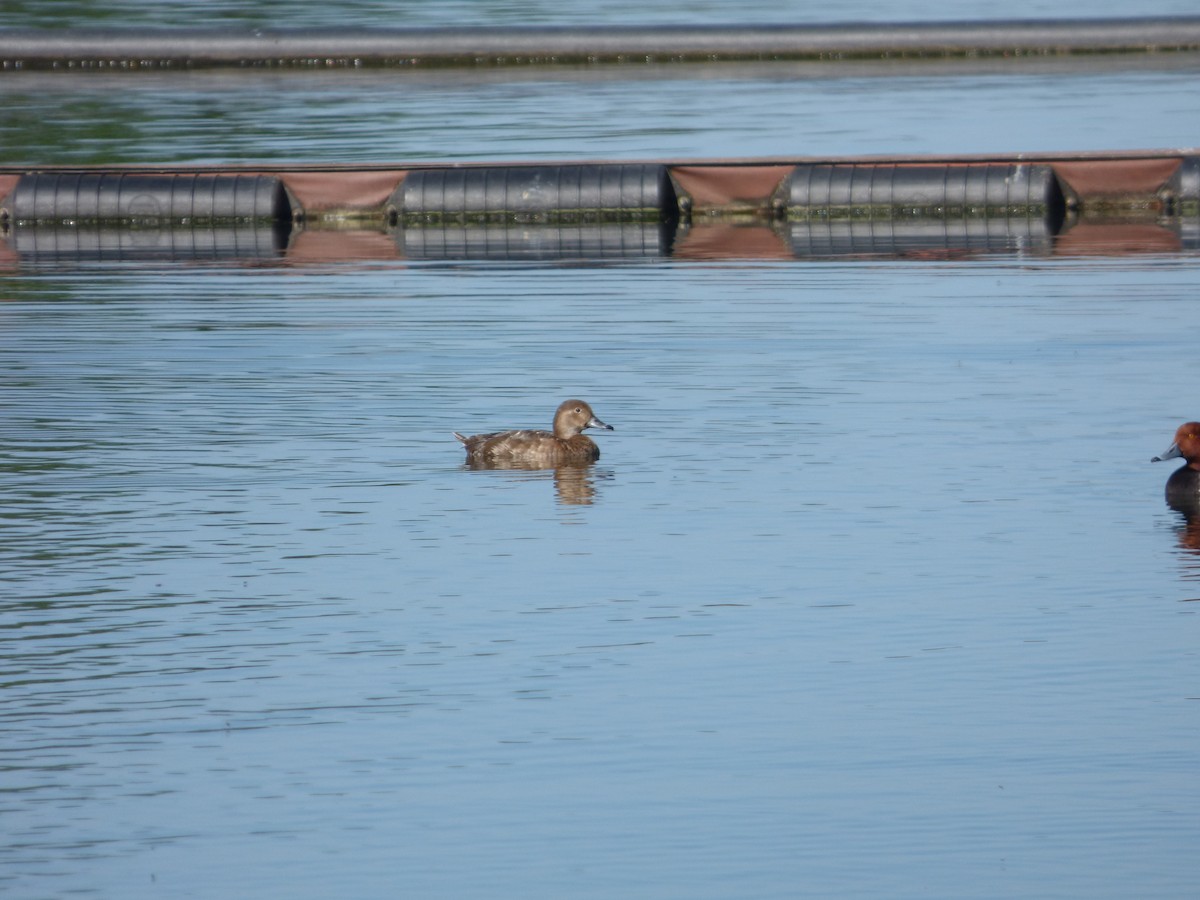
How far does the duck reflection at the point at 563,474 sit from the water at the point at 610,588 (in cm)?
6

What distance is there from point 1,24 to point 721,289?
93.2 ft

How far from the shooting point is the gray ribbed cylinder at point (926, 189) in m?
24.8

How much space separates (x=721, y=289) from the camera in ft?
66.9

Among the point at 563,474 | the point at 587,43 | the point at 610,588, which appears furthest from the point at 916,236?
the point at 587,43

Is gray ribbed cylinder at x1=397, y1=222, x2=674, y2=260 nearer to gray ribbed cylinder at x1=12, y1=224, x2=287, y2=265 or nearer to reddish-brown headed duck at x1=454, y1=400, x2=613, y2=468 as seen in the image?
gray ribbed cylinder at x1=12, y1=224, x2=287, y2=265

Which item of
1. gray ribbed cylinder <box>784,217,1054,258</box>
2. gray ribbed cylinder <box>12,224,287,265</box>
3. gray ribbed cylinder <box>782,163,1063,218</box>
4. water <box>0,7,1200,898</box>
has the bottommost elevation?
water <box>0,7,1200,898</box>

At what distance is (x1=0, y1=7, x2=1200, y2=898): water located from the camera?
27.0ft

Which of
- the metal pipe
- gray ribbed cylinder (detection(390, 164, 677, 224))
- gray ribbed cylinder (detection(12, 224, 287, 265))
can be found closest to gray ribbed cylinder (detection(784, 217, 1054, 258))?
gray ribbed cylinder (detection(390, 164, 677, 224))

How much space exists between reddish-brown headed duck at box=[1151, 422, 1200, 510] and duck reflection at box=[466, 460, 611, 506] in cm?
321

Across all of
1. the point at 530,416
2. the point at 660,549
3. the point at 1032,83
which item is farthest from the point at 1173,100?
the point at 660,549

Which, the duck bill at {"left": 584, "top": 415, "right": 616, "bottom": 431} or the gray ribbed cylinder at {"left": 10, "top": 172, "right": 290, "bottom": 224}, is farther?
the gray ribbed cylinder at {"left": 10, "top": 172, "right": 290, "bottom": 224}

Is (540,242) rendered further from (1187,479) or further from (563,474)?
(1187,479)

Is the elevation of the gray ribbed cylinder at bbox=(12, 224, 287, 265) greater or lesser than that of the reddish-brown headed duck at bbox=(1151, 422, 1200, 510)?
greater

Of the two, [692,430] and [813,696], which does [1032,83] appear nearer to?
[692,430]
